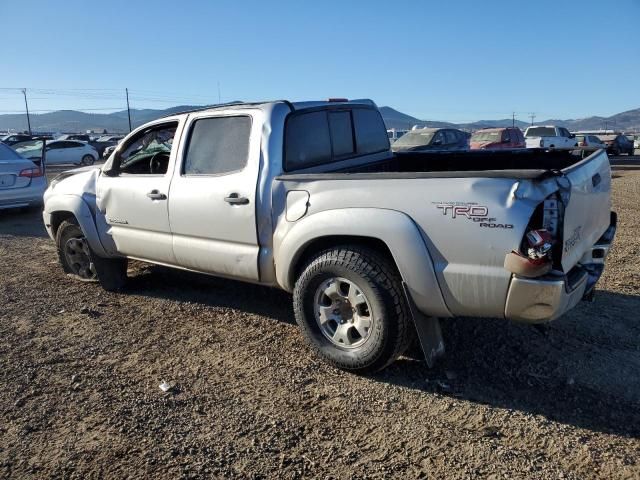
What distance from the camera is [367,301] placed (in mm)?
3652

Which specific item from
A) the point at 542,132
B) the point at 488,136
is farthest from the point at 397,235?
the point at 542,132

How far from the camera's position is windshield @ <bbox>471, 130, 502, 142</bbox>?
66.4ft

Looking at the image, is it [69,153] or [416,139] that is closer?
[416,139]

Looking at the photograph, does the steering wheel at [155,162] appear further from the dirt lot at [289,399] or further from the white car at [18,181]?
the white car at [18,181]

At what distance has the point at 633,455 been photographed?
2.85m

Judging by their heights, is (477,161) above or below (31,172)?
above

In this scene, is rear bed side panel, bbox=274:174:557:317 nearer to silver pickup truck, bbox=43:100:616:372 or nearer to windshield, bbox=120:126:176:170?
silver pickup truck, bbox=43:100:616:372

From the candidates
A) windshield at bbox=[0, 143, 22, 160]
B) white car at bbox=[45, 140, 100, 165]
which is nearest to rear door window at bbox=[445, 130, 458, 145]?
windshield at bbox=[0, 143, 22, 160]

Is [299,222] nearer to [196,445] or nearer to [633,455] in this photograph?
[196,445]

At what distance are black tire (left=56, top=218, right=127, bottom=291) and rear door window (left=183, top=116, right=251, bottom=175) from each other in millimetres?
1748

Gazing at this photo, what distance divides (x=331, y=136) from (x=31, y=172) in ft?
26.5

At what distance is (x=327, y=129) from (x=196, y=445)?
2.78 m

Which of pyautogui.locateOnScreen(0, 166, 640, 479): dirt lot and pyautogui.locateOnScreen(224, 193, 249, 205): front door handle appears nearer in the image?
pyautogui.locateOnScreen(0, 166, 640, 479): dirt lot

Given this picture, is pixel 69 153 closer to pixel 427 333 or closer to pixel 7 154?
pixel 7 154
